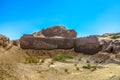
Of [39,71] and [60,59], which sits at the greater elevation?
[60,59]

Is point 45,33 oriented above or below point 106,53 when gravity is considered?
above

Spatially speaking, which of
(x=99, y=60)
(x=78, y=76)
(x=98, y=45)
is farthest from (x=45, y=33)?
(x=78, y=76)

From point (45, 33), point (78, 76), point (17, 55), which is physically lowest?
point (78, 76)

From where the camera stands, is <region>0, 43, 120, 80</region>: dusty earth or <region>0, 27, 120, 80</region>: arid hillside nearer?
<region>0, 43, 120, 80</region>: dusty earth

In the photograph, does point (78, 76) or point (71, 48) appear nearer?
point (78, 76)

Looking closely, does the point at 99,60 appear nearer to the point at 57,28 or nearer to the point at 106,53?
the point at 106,53

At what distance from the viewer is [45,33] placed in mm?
38750

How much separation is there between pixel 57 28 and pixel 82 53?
678 centimetres

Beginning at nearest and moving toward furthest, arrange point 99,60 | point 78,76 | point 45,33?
point 78,76 → point 99,60 → point 45,33

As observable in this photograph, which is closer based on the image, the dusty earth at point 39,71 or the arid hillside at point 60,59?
the dusty earth at point 39,71

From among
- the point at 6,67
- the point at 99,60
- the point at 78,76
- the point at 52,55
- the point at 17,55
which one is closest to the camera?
the point at 6,67

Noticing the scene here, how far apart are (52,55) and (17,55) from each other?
9145 millimetres

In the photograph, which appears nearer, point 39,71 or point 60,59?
point 39,71

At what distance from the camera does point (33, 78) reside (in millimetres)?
17953
